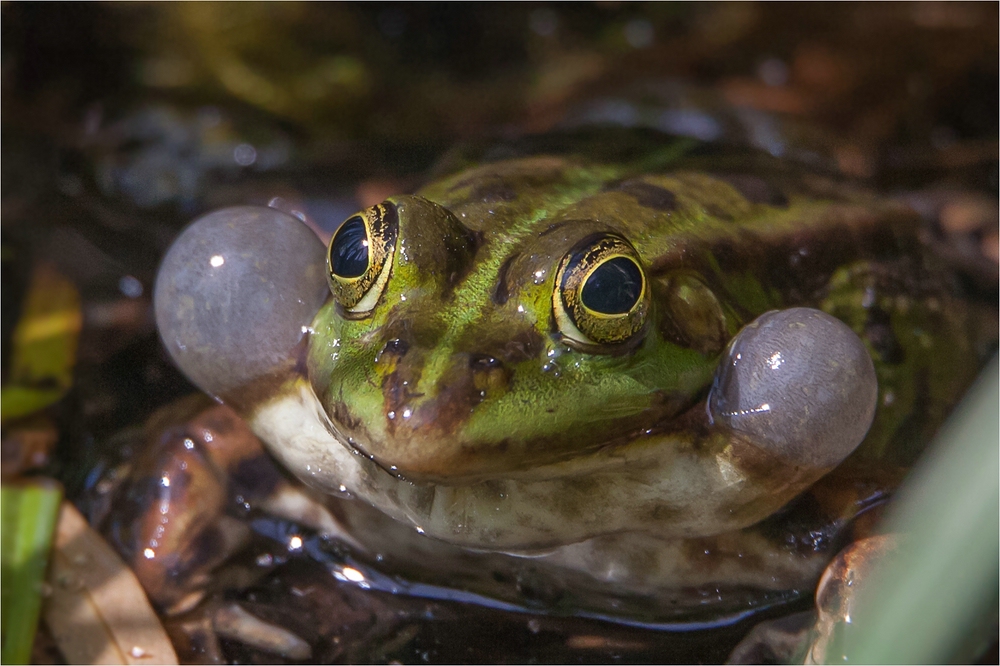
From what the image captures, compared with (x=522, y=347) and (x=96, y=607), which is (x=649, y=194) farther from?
(x=96, y=607)

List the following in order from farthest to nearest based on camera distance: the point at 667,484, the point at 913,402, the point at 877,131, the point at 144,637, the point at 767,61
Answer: the point at 767,61
the point at 877,131
the point at 913,402
the point at 144,637
the point at 667,484

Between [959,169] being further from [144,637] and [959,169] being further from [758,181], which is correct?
[144,637]

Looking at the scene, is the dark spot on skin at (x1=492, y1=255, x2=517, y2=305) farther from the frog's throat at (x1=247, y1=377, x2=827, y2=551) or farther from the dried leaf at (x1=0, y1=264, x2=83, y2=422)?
the dried leaf at (x1=0, y1=264, x2=83, y2=422)

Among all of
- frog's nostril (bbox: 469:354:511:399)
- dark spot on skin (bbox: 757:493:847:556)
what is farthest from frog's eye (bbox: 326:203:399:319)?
dark spot on skin (bbox: 757:493:847:556)

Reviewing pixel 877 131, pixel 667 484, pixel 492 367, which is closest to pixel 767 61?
pixel 877 131

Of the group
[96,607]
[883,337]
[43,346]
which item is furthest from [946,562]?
[43,346]

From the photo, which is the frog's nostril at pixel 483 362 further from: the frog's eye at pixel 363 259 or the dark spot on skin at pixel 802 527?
the dark spot on skin at pixel 802 527

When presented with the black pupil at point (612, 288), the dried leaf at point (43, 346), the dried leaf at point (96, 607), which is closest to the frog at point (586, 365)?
the black pupil at point (612, 288)
